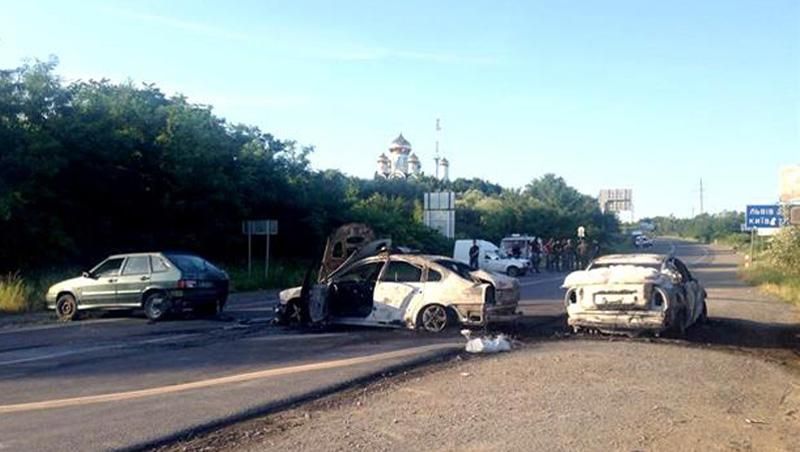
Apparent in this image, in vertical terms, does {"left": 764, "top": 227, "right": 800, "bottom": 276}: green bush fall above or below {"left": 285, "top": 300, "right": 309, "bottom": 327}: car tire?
above

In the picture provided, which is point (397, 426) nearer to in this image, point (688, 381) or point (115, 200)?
point (688, 381)

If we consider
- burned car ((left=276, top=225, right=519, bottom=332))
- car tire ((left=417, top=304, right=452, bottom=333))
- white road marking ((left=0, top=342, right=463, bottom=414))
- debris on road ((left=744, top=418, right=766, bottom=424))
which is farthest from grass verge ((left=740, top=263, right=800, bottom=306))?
debris on road ((left=744, top=418, right=766, bottom=424))

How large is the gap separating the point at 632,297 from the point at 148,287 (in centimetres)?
1024

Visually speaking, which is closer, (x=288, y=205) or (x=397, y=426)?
(x=397, y=426)

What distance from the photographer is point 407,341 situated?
1452 cm

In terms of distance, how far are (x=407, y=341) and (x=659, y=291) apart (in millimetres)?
4181

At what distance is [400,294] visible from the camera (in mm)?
16000

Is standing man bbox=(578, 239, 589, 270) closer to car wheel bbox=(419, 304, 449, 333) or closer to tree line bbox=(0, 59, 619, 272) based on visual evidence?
tree line bbox=(0, 59, 619, 272)

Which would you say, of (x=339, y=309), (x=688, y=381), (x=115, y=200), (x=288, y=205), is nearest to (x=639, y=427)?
(x=688, y=381)

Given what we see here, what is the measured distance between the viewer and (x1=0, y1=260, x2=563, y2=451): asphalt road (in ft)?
26.4

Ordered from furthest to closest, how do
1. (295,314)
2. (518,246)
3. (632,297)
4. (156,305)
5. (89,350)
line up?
(518,246)
(156,305)
(295,314)
(632,297)
(89,350)

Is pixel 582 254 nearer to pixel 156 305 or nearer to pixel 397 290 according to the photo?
pixel 156 305

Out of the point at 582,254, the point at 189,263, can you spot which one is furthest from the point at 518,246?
the point at 189,263

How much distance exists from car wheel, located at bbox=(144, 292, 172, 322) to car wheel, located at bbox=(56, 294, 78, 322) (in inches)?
81.6
